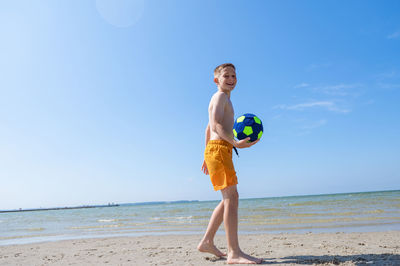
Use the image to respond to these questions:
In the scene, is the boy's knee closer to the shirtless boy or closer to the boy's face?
the shirtless boy

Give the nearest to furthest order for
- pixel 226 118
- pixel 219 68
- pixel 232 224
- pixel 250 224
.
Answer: pixel 232 224 → pixel 226 118 → pixel 219 68 → pixel 250 224

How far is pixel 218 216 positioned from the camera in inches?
124

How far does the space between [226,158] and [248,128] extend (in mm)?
451

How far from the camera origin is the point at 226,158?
2828 millimetres

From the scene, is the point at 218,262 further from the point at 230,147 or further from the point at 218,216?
the point at 230,147

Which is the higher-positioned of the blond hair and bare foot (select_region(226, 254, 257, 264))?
the blond hair

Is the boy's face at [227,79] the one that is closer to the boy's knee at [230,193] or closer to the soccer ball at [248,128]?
the soccer ball at [248,128]

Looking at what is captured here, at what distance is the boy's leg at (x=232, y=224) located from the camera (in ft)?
9.06

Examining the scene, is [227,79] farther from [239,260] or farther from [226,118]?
[239,260]

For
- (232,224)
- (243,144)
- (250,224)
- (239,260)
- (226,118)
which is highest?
(226,118)

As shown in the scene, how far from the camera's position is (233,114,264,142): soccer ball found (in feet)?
9.83

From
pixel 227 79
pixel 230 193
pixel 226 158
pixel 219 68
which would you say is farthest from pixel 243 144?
pixel 219 68

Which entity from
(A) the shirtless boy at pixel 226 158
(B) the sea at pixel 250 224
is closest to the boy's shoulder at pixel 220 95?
(A) the shirtless boy at pixel 226 158

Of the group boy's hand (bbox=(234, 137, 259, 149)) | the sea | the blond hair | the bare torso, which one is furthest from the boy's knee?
the sea
